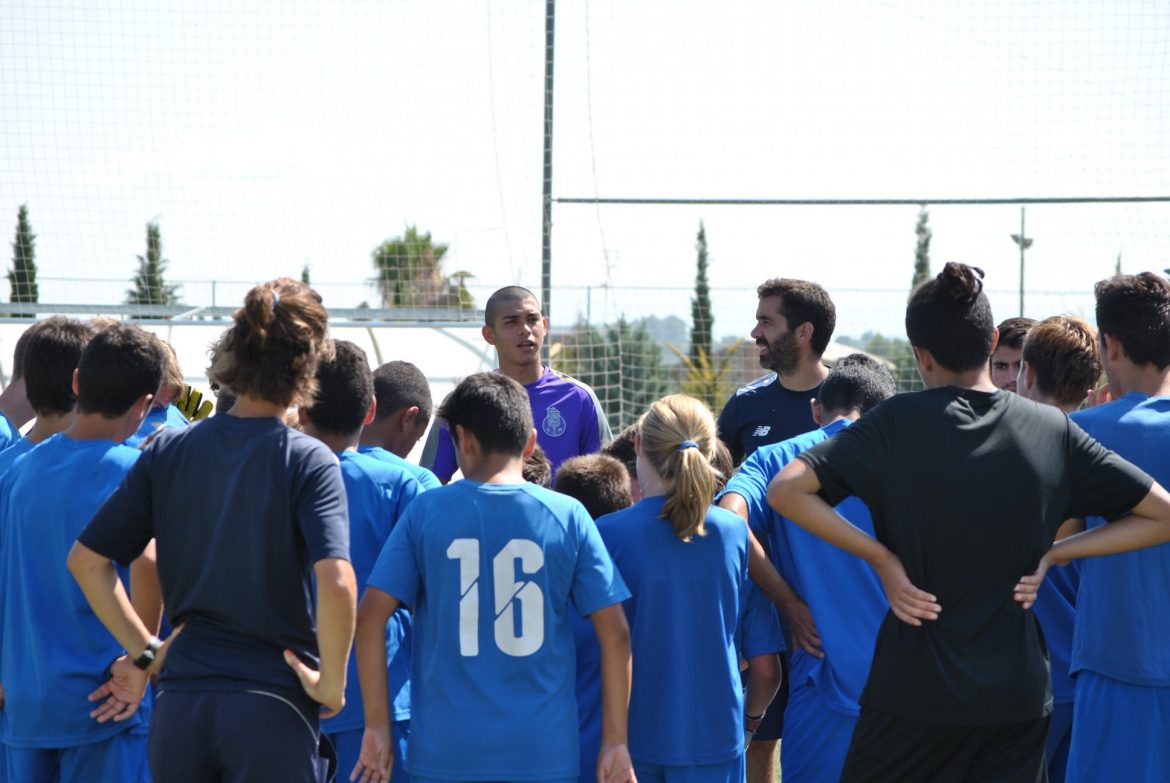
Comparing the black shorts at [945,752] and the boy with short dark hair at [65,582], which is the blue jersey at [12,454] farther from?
the black shorts at [945,752]

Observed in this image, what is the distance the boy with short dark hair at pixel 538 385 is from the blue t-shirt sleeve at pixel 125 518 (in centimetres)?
260

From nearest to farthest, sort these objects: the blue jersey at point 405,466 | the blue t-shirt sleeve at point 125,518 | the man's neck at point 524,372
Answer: the blue t-shirt sleeve at point 125,518, the blue jersey at point 405,466, the man's neck at point 524,372

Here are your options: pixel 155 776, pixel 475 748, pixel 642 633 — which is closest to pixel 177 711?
pixel 155 776

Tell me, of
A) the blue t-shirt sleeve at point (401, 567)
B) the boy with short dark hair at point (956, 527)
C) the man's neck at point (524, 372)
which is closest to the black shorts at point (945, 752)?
the boy with short dark hair at point (956, 527)

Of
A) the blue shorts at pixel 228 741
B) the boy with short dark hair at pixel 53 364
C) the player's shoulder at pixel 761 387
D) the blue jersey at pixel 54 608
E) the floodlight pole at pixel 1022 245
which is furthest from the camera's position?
the floodlight pole at pixel 1022 245

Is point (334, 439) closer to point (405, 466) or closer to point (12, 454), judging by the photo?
point (405, 466)

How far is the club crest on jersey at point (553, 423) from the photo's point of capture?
527cm

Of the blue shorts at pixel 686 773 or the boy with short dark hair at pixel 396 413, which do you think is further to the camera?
the boy with short dark hair at pixel 396 413

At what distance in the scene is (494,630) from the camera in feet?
9.62

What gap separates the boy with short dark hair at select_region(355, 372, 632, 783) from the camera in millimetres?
2906

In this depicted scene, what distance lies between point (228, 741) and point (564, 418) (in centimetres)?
289

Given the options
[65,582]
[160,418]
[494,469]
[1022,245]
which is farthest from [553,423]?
[1022,245]

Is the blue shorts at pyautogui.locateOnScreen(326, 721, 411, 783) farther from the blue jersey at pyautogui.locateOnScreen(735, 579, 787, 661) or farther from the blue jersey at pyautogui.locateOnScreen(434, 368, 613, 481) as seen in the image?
the blue jersey at pyautogui.locateOnScreen(434, 368, 613, 481)

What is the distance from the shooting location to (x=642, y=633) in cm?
331
